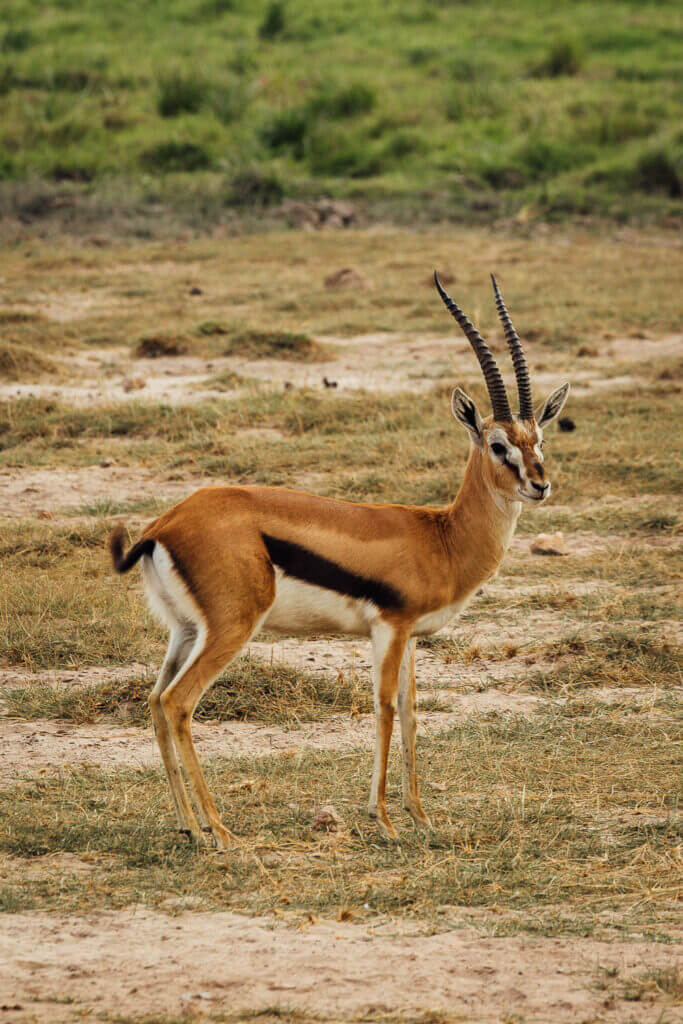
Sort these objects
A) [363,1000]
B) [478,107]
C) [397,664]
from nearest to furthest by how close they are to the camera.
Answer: [363,1000] < [397,664] < [478,107]

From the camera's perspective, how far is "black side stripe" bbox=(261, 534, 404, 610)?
4.15 m

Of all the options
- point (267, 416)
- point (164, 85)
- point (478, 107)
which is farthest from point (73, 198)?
point (267, 416)

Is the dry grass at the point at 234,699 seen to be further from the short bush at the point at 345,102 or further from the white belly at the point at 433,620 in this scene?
the short bush at the point at 345,102

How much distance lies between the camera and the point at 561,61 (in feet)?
87.9

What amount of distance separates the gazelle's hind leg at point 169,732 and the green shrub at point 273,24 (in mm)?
28830

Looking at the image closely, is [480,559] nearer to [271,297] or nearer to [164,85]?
[271,297]

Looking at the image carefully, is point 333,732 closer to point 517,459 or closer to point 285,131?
point 517,459

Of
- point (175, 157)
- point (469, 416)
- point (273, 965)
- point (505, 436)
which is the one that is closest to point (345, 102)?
point (175, 157)

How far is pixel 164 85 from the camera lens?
25.6 meters

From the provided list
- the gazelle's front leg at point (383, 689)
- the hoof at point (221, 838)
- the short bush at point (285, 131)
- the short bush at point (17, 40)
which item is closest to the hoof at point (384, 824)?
the gazelle's front leg at point (383, 689)

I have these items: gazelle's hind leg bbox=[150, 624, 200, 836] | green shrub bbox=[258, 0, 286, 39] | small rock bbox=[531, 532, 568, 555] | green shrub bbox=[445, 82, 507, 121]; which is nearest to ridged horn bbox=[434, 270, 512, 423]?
gazelle's hind leg bbox=[150, 624, 200, 836]

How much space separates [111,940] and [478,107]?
23160 millimetres

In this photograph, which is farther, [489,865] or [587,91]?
[587,91]

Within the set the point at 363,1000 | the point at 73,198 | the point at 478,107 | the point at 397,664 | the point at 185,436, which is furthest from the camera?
the point at 478,107
